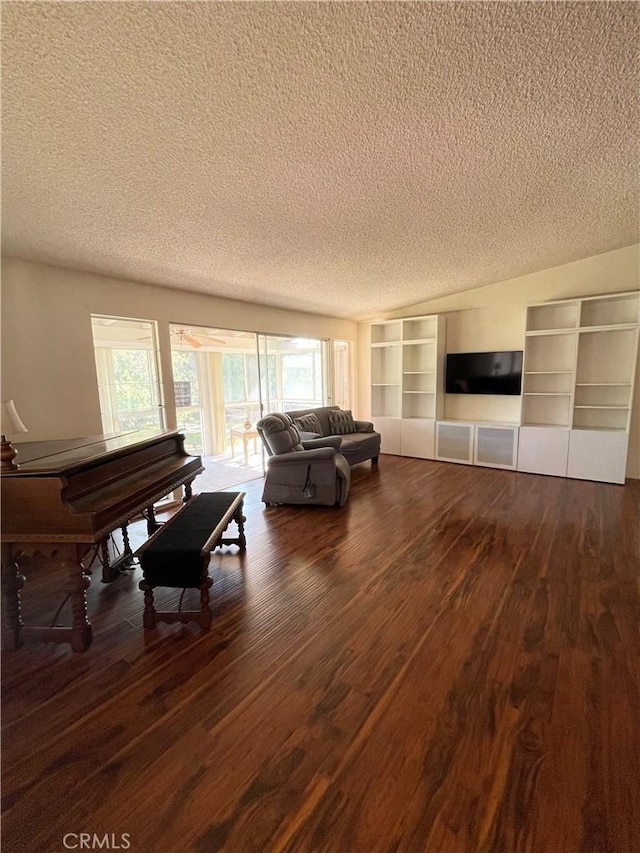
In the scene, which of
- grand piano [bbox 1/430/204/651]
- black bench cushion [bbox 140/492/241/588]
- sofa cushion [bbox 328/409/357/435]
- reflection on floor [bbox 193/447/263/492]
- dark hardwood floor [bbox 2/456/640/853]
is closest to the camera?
dark hardwood floor [bbox 2/456/640/853]

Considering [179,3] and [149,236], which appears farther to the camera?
[149,236]

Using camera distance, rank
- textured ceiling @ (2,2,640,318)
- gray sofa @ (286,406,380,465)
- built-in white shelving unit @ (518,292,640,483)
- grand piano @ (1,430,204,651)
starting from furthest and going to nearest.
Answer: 1. gray sofa @ (286,406,380,465)
2. built-in white shelving unit @ (518,292,640,483)
3. grand piano @ (1,430,204,651)
4. textured ceiling @ (2,2,640,318)

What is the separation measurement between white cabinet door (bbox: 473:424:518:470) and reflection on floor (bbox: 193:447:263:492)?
3372mm

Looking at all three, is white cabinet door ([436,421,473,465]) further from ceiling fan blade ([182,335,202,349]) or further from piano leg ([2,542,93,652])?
piano leg ([2,542,93,652])

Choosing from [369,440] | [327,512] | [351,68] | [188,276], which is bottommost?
[327,512]

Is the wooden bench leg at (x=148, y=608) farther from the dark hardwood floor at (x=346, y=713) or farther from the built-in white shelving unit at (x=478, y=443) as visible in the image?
the built-in white shelving unit at (x=478, y=443)

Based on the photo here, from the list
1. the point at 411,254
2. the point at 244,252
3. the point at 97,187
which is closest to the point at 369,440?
the point at 411,254

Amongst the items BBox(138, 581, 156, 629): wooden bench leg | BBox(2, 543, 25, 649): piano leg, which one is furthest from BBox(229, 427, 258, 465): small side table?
BBox(2, 543, 25, 649): piano leg

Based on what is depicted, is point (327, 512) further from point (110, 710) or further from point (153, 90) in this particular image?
point (153, 90)

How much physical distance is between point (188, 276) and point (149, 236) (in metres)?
0.92

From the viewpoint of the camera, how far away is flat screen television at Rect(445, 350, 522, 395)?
212 inches

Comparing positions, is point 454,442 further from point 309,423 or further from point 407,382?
point 309,423

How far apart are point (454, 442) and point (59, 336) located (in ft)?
17.4

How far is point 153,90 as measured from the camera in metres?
1.53
